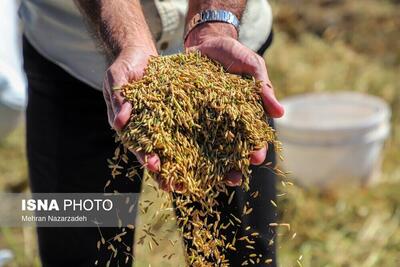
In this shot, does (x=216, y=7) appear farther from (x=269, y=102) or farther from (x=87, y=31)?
(x=87, y=31)

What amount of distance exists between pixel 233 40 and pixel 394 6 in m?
3.71

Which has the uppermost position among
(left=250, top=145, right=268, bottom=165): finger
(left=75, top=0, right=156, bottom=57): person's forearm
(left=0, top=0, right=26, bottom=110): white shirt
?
(left=75, top=0, right=156, bottom=57): person's forearm

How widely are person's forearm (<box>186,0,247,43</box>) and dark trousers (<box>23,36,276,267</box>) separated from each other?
35 centimetres

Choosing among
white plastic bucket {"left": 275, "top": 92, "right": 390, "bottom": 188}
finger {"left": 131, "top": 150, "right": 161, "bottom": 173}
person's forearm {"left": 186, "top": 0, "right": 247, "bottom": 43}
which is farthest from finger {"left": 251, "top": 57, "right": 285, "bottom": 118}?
white plastic bucket {"left": 275, "top": 92, "right": 390, "bottom": 188}

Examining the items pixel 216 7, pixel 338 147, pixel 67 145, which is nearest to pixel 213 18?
pixel 216 7

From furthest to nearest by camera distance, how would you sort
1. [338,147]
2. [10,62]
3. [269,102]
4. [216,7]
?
1. [338,147]
2. [10,62]
3. [216,7]
4. [269,102]

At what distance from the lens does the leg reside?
6.02 ft

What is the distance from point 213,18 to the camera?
1.55 metres

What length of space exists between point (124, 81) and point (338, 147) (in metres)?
1.88

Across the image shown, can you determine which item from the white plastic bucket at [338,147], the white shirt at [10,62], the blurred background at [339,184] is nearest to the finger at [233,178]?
the blurred background at [339,184]

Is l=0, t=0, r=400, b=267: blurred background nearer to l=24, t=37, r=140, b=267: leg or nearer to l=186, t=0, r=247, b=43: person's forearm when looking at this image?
l=24, t=37, r=140, b=267: leg

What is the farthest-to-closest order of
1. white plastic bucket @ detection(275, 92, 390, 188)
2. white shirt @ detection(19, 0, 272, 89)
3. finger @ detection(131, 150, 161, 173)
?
white plastic bucket @ detection(275, 92, 390, 188) → white shirt @ detection(19, 0, 272, 89) → finger @ detection(131, 150, 161, 173)

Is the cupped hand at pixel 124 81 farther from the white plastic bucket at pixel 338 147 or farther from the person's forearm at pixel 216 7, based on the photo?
the white plastic bucket at pixel 338 147

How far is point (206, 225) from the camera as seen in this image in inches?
58.5
